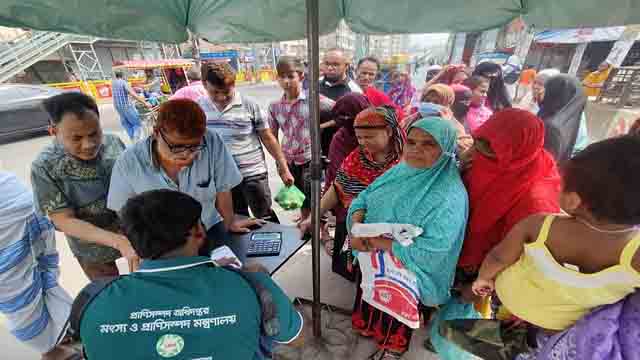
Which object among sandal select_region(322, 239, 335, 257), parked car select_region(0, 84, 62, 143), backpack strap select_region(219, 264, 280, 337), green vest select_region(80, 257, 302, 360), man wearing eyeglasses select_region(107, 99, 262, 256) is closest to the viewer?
green vest select_region(80, 257, 302, 360)

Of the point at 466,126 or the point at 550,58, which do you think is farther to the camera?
the point at 550,58

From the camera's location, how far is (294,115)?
288 centimetres

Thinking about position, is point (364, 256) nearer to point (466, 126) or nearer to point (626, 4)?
point (626, 4)

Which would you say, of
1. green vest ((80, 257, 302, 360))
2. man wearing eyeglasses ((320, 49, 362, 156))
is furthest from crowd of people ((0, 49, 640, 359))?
man wearing eyeglasses ((320, 49, 362, 156))

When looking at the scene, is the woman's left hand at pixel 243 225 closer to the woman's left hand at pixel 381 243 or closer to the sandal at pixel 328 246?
the woman's left hand at pixel 381 243

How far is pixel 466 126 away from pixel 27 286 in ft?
12.1

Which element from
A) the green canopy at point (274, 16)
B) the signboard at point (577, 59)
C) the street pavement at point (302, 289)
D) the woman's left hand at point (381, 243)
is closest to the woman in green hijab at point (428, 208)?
the woman's left hand at point (381, 243)

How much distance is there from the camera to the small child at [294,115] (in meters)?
2.79

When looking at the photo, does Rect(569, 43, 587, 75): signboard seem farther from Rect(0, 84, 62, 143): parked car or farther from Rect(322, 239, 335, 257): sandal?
Rect(0, 84, 62, 143): parked car

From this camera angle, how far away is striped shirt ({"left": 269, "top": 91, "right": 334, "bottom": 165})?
9.39 ft

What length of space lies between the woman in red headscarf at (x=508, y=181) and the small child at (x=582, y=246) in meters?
0.24

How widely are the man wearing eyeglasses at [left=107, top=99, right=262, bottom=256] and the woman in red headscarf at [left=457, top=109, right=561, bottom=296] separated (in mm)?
A: 1311

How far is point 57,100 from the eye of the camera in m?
1.40

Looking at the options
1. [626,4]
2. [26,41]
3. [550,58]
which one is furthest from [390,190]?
[26,41]
